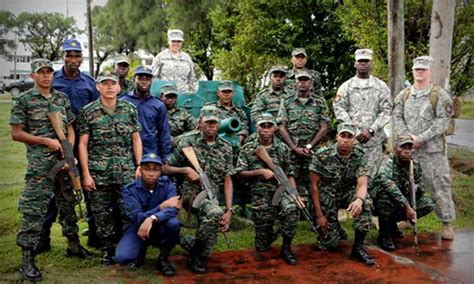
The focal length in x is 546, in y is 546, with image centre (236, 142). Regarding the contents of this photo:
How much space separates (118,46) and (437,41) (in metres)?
31.4

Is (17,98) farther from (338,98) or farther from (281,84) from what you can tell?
(338,98)

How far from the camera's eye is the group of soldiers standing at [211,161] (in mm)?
4723

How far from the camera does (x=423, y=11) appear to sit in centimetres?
998

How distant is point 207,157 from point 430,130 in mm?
2449

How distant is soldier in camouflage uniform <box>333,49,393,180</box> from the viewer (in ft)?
19.6

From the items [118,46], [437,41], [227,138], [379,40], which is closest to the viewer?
[227,138]

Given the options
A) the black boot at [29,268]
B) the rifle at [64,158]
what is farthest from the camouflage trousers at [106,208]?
the black boot at [29,268]

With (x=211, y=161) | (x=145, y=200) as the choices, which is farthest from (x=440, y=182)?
(x=145, y=200)

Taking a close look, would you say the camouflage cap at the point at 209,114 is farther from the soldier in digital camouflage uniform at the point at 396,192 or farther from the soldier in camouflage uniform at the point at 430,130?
the soldier in camouflage uniform at the point at 430,130

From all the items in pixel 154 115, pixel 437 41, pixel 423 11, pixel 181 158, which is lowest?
pixel 181 158

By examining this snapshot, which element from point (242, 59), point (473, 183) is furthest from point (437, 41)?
point (242, 59)

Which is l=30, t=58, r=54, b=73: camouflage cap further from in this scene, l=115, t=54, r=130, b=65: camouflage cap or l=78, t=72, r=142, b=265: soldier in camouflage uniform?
l=115, t=54, r=130, b=65: camouflage cap

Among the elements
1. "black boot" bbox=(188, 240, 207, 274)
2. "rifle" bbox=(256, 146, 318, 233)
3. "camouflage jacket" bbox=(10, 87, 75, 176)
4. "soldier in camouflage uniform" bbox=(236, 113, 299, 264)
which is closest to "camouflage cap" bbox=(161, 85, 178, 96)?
"soldier in camouflage uniform" bbox=(236, 113, 299, 264)

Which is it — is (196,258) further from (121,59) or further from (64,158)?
(121,59)
